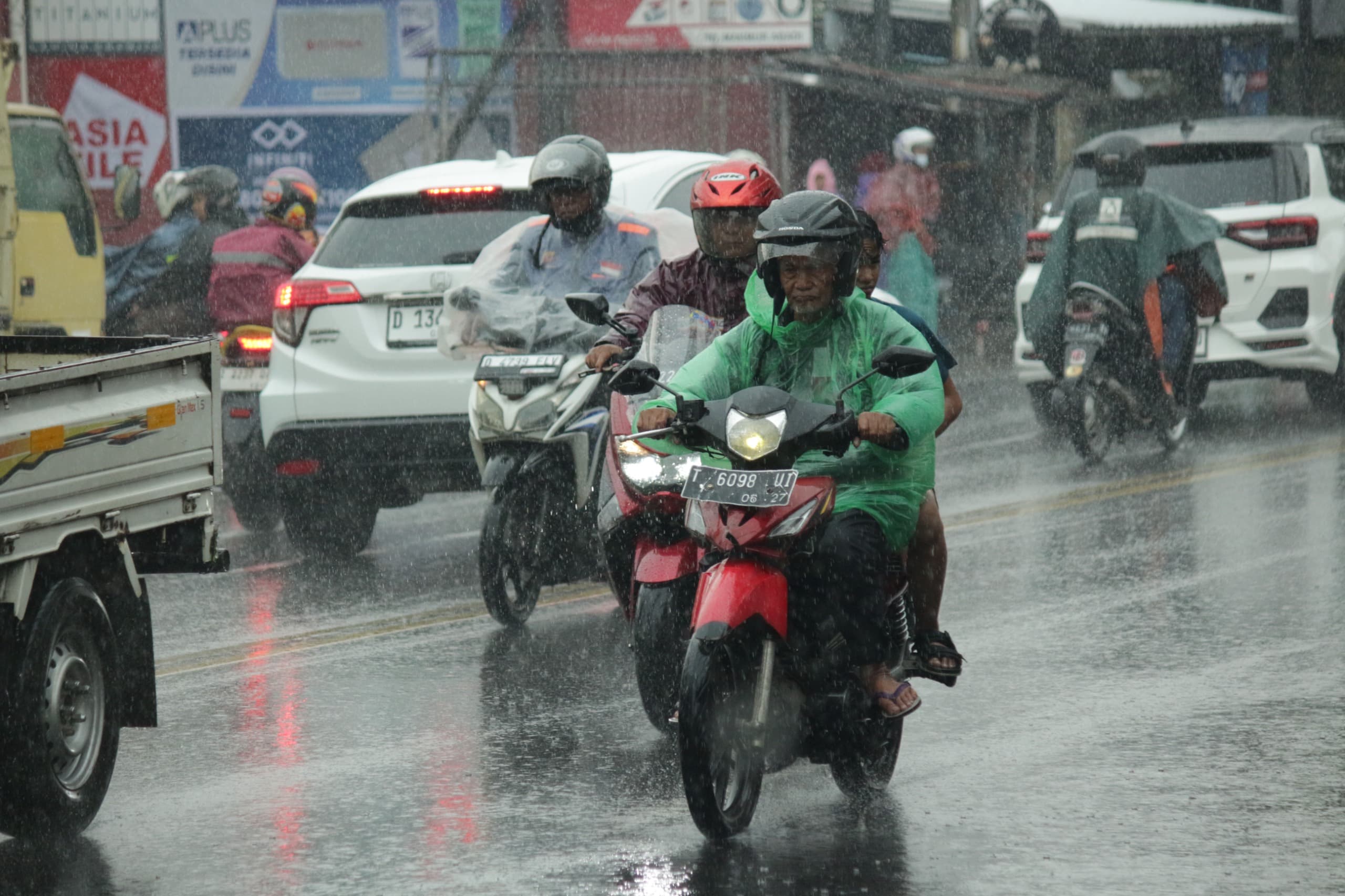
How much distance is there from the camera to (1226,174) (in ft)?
48.0

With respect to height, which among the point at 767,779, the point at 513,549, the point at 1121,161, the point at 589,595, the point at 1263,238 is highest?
the point at 1121,161

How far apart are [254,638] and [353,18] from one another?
15028 millimetres

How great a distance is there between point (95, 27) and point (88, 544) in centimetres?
1808

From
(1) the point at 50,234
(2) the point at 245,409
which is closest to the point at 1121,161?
(2) the point at 245,409

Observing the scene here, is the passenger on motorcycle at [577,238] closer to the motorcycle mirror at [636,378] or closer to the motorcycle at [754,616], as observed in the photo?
the motorcycle mirror at [636,378]

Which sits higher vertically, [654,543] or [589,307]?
[589,307]

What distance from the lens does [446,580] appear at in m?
9.97

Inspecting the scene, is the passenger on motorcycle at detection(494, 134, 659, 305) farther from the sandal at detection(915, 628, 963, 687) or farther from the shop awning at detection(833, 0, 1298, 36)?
the shop awning at detection(833, 0, 1298, 36)

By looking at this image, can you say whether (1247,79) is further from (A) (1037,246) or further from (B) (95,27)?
(B) (95,27)

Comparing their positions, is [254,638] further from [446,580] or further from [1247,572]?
[1247,572]

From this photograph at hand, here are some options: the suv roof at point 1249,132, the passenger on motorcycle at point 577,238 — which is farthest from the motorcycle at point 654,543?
the suv roof at point 1249,132

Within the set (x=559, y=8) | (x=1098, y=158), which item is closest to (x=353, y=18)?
(x=559, y=8)

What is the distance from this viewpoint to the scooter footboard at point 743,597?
208 inches

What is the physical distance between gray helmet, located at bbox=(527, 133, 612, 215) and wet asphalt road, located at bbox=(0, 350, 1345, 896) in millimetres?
1728
